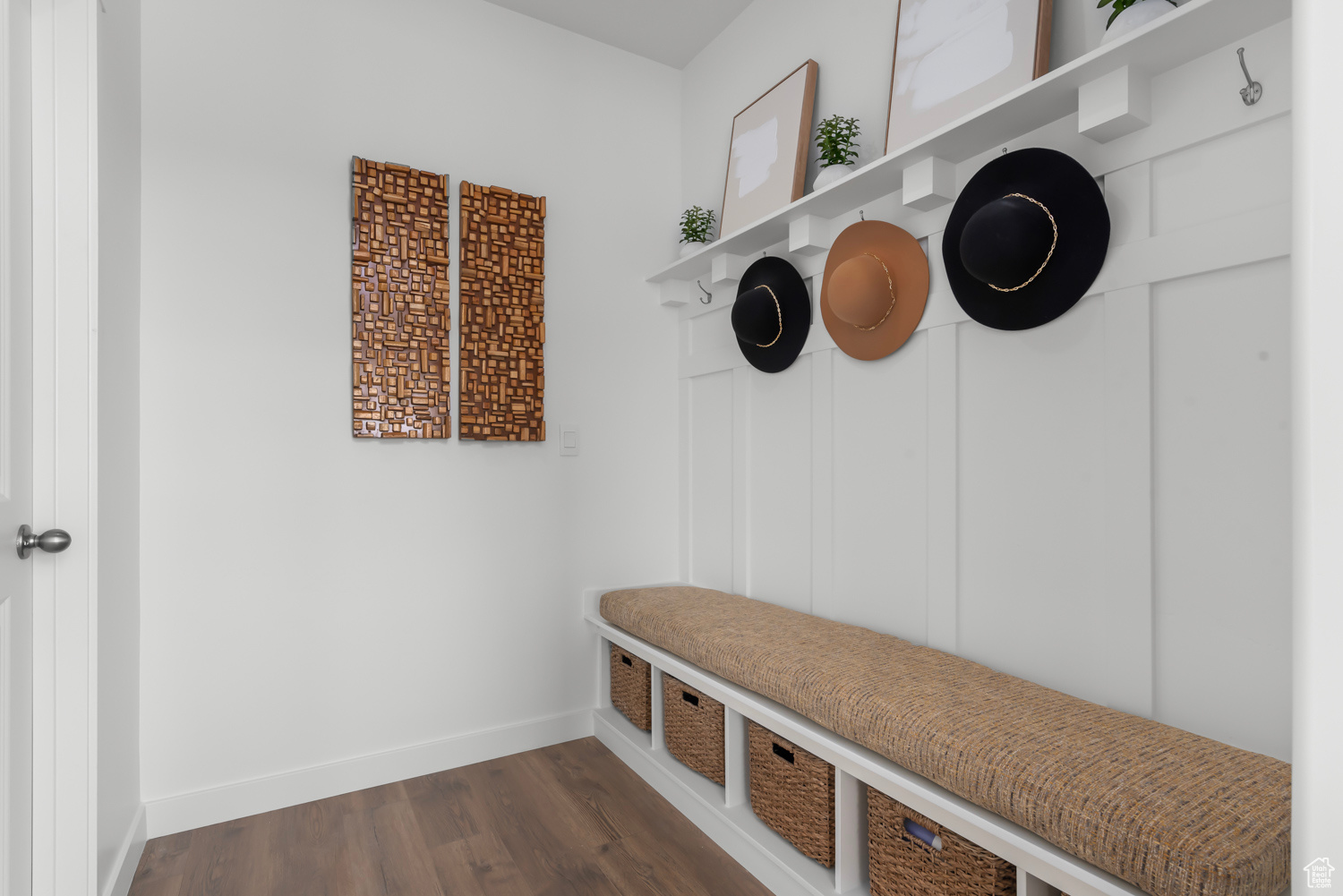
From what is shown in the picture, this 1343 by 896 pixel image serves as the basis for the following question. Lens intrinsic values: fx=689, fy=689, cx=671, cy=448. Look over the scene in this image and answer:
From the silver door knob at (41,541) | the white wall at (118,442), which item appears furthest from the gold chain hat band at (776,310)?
the silver door knob at (41,541)

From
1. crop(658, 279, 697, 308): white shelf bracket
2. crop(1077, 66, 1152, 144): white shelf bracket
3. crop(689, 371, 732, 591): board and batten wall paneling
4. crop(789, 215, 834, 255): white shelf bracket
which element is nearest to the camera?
crop(1077, 66, 1152, 144): white shelf bracket

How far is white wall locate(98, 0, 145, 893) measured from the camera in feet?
4.91

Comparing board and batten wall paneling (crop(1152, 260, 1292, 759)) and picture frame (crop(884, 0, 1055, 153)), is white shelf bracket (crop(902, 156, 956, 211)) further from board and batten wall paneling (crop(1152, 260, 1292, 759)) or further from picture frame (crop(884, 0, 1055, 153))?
board and batten wall paneling (crop(1152, 260, 1292, 759))

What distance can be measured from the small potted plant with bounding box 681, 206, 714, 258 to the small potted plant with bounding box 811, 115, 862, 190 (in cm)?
64

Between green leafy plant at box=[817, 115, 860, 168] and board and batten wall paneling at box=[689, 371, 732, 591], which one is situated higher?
green leafy plant at box=[817, 115, 860, 168]

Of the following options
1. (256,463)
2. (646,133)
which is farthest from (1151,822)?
(646,133)

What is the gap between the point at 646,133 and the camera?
110 inches

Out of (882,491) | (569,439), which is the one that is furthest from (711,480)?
(882,491)

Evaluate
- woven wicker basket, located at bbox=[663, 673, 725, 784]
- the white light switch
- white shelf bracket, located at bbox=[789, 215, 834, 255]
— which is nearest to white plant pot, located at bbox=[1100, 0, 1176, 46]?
white shelf bracket, located at bbox=[789, 215, 834, 255]

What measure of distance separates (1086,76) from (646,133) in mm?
1817

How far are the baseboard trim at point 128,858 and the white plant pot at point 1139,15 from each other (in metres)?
2.69

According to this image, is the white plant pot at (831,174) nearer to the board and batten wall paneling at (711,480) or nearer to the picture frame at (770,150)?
the picture frame at (770,150)

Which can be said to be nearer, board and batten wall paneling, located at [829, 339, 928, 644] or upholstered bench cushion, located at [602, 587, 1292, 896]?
upholstered bench cushion, located at [602, 587, 1292, 896]

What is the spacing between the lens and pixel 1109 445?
4.51ft
